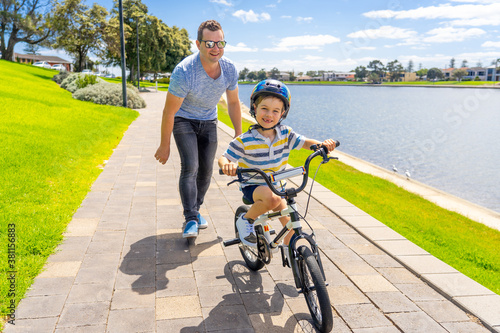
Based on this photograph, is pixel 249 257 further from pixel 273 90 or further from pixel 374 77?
pixel 374 77

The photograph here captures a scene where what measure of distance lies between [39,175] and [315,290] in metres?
5.39

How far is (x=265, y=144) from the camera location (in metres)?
3.17

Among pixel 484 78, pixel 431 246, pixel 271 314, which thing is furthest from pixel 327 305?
pixel 484 78

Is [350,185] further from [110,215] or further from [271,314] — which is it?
[271,314]

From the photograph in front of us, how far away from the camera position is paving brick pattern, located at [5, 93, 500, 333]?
294 cm

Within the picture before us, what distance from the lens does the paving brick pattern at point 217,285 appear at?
2.94 m

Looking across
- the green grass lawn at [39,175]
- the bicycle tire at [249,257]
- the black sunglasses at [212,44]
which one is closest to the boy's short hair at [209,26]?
the black sunglasses at [212,44]

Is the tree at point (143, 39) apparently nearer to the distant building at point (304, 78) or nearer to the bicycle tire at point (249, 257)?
the bicycle tire at point (249, 257)

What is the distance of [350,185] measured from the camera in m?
8.20

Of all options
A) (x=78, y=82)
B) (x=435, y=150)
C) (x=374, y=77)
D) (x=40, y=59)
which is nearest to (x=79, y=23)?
(x=78, y=82)

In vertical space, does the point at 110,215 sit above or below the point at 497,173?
above

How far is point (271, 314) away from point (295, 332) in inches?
11.0

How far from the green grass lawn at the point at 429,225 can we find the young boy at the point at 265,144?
8.09 ft

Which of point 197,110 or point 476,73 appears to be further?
point 476,73
